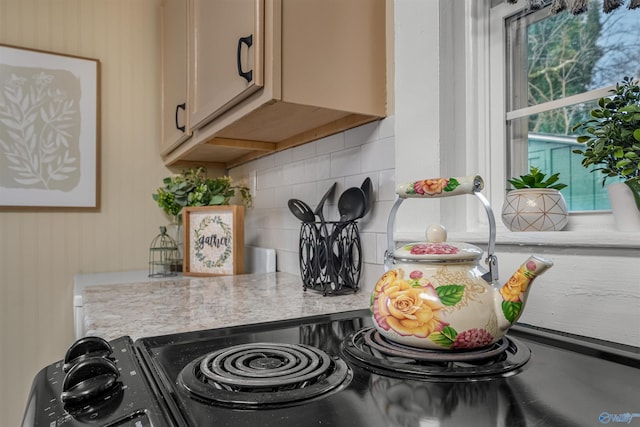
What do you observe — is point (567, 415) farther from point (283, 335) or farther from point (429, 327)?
point (283, 335)

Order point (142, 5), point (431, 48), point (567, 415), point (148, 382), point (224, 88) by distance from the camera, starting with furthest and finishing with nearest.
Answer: point (142, 5), point (224, 88), point (431, 48), point (148, 382), point (567, 415)

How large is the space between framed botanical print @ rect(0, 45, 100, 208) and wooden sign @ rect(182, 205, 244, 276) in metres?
0.57

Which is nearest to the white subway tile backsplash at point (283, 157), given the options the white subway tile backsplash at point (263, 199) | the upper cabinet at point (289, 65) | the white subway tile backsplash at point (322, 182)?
the white subway tile backsplash at point (322, 182)

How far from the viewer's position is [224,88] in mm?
1254

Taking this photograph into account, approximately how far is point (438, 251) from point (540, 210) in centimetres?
36

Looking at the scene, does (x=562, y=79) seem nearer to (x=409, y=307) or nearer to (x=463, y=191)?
(x=463, y=191)

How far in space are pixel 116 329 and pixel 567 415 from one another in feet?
2.54

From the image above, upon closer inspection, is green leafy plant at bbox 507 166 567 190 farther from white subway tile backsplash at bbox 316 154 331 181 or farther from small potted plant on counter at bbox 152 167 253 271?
small potted plant on counter at bbox 152 167 253 271

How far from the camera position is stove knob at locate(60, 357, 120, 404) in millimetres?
490

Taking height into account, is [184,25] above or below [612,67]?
above

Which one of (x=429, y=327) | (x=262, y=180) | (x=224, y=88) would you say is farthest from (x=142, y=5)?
(x=429, y=327)

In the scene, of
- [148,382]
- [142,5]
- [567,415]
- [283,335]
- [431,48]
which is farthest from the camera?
[142,5]

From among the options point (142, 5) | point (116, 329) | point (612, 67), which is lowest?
point (116, 329)

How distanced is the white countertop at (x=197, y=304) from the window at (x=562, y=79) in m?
0.54
